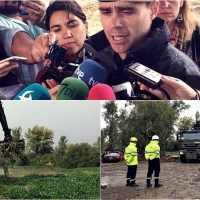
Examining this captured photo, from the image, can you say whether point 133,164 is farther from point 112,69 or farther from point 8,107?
point 8,107

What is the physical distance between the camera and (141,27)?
6.54 metres

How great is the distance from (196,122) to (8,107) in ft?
9.93

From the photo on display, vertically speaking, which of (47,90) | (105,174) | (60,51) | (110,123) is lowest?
(105,174)

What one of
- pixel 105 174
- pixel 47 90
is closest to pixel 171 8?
pixel 47 90

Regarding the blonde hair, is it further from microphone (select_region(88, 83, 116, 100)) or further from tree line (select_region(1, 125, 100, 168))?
tree line (select_region(1, 125, 100, 168))

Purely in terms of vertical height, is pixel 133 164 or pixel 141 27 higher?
pixel 141 27

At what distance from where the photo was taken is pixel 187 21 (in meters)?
6.72

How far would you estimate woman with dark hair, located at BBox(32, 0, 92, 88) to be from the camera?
6742 mm

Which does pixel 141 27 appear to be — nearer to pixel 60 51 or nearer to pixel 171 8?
pixel 171 8

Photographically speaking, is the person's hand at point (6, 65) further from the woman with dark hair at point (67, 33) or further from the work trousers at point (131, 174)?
the work trousers at point (131, 174)

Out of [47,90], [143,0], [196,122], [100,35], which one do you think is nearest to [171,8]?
[143,0]

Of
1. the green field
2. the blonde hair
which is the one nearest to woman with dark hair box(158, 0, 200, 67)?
the blonde hair

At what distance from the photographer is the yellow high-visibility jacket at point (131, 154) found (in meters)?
6.48

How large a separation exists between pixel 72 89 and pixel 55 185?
1584 mm
